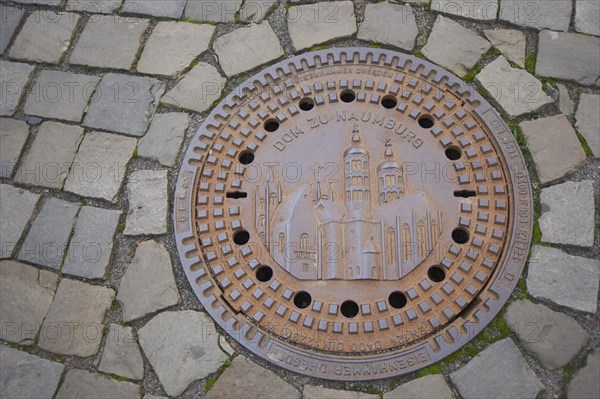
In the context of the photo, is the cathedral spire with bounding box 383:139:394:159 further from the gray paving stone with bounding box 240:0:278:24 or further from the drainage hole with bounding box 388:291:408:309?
the gray paving stone with bounding box 240:0:278:24

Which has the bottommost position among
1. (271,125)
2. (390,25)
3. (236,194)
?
(236,194)

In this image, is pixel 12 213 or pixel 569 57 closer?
pixel 12 213

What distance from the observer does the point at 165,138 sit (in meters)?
2.69

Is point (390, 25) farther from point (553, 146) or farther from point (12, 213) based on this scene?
point (12, 213)

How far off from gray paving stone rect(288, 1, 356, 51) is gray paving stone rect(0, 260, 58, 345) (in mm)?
1751

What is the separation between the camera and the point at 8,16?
3.19m

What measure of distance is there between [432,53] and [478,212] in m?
0.96

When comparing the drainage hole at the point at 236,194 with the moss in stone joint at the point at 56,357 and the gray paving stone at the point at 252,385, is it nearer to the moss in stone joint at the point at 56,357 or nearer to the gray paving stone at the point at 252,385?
the gray paving stone at the point at 252,385

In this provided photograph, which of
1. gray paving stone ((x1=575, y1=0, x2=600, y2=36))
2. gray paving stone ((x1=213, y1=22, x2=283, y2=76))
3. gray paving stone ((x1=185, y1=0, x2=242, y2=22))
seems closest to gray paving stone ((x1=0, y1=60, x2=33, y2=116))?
gray paving stone ((x1=185, y1=0, x2=242, y2=22))

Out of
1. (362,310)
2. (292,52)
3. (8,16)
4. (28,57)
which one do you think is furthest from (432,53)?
(8,16)

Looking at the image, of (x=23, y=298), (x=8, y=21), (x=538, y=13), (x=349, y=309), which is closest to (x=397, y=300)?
(x=349, y=309)

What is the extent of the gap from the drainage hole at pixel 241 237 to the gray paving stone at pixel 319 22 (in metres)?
1.10

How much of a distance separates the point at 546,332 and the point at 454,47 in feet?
5.00

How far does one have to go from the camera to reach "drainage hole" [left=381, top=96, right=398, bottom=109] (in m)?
2.64
